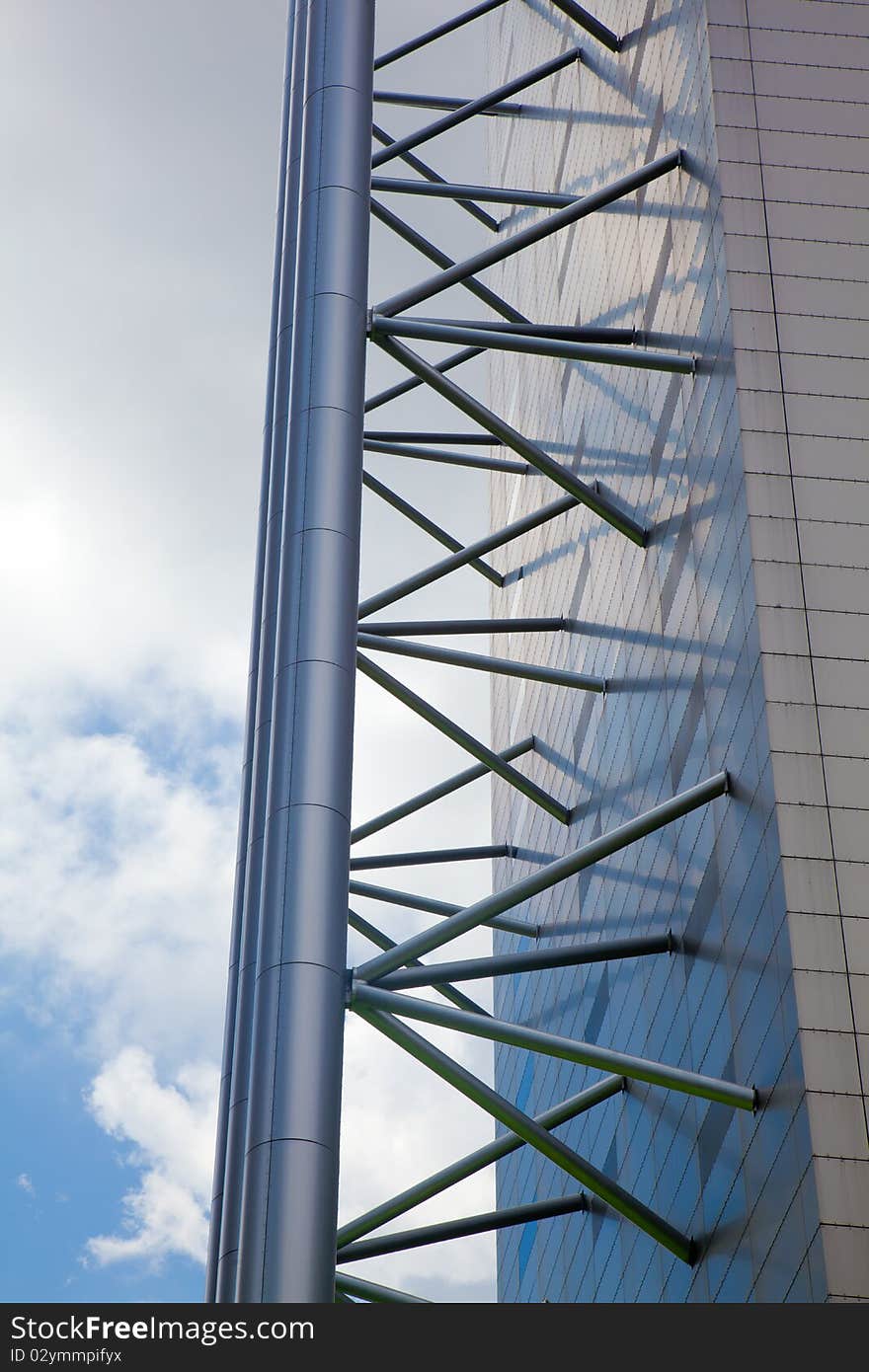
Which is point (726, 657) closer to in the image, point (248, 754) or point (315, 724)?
point (315, 724)

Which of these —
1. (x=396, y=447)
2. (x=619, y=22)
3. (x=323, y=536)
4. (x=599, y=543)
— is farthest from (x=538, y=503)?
(x=323, y=536)

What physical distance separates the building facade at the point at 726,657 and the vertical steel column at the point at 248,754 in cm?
583

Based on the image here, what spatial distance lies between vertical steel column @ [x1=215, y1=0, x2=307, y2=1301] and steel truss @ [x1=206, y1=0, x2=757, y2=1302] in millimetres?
59

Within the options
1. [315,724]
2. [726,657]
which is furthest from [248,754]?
[726,657]

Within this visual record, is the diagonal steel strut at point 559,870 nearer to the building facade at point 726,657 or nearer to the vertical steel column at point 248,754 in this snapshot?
the building facade at point 726,657

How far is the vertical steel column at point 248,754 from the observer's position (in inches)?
1096

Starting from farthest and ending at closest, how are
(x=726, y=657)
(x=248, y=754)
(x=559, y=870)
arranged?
(x=248, y=754)
(x=559, y=870)
(x=726, y=657)

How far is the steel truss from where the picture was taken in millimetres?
22703

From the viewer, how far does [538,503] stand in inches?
1651

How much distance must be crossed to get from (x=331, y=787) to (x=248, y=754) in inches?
244

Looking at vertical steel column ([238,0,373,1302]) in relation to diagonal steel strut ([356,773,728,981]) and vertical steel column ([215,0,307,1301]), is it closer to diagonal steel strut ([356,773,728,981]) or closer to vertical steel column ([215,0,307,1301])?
vertical steel column ([215,0,307,1301])

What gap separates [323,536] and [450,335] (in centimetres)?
538

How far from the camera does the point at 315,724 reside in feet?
84.5

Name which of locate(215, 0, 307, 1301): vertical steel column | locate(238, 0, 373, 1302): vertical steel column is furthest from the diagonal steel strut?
locate(215, 0, 307, 1301): vertical steel column
